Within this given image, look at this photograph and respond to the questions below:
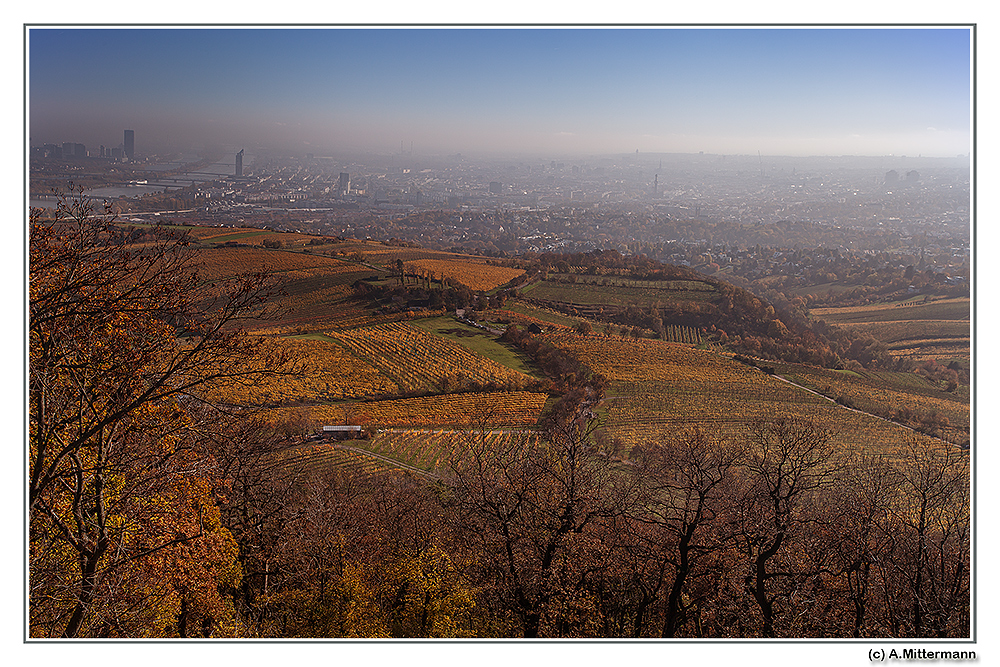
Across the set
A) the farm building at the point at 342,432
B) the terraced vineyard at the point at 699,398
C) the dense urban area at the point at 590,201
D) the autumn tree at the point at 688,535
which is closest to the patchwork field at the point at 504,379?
the terraced vineyard at the point at 699,398

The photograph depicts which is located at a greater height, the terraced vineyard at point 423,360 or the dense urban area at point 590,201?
the dense urban area at point 590,201

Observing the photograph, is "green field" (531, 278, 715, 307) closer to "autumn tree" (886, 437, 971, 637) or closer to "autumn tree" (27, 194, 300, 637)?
"autumn tree" (886, 437, 971, 637)

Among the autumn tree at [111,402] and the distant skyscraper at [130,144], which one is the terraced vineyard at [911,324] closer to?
the autumn tree at [111,402]

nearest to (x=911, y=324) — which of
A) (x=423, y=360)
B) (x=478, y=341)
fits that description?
(x=478, y=341)

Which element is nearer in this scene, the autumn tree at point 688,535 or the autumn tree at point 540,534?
the autumn tree at point 540,534

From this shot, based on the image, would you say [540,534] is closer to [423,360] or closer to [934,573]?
[934,573]

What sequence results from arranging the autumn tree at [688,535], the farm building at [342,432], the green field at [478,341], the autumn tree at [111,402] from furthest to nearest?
the green field at [478,341]
the farm building at [342,432]
the autumn tree at [688,535]
the autumn tree at [111,402]

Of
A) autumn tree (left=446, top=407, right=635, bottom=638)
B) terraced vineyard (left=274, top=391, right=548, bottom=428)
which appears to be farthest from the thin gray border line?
terraced vineyard (left=274, top=391, right=548, bottom=428)
